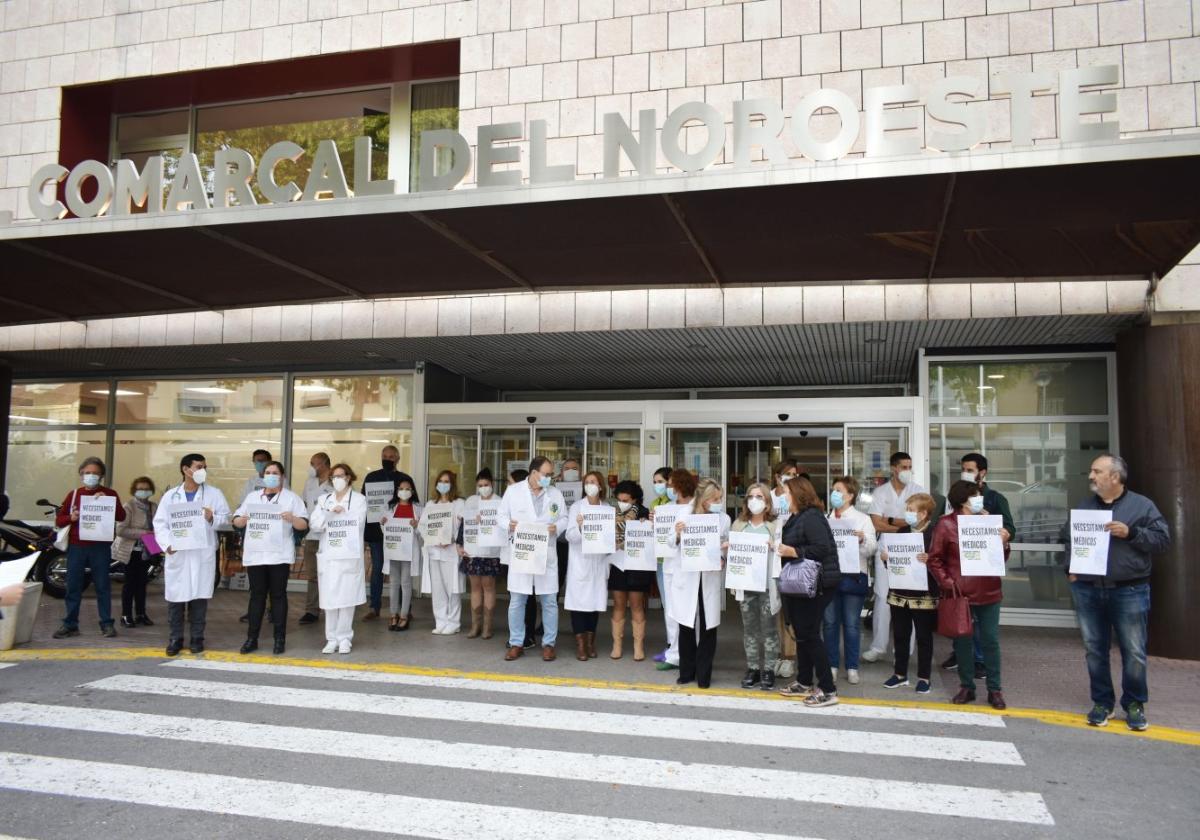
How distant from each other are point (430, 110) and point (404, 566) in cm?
722

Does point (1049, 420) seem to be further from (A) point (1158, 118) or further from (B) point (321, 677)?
(B) point (321, 677)

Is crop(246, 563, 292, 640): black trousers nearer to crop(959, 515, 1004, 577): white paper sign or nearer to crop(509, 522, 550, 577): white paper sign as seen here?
crop(509, 522, 550, 577): white paper sign

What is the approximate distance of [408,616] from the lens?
10.1 meters

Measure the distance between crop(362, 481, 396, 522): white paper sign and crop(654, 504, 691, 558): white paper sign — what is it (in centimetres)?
440

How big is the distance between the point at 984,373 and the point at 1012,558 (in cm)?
251

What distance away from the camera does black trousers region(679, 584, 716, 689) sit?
730 cm

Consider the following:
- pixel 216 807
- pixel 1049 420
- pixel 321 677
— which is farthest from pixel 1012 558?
pixel 216 807

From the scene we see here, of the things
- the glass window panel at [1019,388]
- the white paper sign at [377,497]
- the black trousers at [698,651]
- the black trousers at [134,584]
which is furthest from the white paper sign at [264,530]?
the glass window panel at [1019,388]

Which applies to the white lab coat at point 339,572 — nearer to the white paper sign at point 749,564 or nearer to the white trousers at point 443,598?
the white trousers at point 443,598

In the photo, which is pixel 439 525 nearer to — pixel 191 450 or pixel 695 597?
pixel 695 597

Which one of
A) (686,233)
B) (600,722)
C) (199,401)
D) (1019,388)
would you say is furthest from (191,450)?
(1019,388)

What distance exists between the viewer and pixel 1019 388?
36.9 ft

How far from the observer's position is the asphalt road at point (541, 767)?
14.5ft

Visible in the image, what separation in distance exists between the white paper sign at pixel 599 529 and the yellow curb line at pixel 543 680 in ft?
4.25
